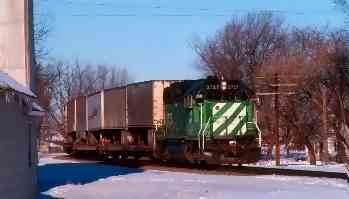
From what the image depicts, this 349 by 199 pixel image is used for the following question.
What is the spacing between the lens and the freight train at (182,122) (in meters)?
25.3

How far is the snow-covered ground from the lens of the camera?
1586 centimetres

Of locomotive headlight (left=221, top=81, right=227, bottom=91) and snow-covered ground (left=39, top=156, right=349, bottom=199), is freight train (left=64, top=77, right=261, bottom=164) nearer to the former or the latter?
locomotive headlight (left=221, top=81, right=227, bottom=91)

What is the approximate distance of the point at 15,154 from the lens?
13062mm

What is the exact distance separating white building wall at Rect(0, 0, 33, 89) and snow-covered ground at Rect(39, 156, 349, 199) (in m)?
3.03

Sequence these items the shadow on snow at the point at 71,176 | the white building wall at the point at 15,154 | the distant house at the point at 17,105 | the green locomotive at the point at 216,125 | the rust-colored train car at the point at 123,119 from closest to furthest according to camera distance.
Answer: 1. the white building wall at the point at 15,154
2. the distant house at the point at 17,105
3. the shadow on snow at the point at 71,176
4. the green locomotive at the point at 216,125
5. the rust-colored train car at the point at 123,119

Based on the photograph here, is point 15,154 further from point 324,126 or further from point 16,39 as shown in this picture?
point 324,126

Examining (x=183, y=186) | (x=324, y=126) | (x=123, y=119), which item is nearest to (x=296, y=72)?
(x=324, y=126)

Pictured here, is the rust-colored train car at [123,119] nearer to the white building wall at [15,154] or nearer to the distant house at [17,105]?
the distant house at [17,105]

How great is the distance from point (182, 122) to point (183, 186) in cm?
924

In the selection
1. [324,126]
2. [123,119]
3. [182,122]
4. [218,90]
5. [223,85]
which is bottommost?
[324,126]

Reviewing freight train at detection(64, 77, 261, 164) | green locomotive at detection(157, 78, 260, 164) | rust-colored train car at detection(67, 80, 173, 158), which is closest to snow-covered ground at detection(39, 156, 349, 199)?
green locomotive at detection(157, 78, 260, 164)

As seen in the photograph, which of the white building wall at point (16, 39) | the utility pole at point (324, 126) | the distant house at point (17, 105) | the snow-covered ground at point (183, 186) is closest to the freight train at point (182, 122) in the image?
the snow-covered ground at point (183, 186)

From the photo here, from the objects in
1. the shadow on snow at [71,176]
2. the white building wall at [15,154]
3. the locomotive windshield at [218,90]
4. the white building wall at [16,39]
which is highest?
the white building wall at [16,39]

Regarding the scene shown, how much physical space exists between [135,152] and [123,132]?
1879 mm
